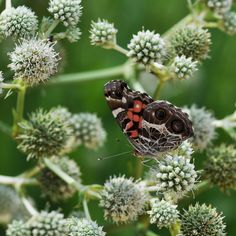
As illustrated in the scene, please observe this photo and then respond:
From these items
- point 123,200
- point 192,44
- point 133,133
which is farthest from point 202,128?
point 123,200

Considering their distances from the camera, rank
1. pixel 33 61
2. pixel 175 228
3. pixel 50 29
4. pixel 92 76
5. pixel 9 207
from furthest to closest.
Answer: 1. pixel 92 76
2. pixel 9 207
3. pixel 50 29
4. pixel 33 61
5. pixel 175 228

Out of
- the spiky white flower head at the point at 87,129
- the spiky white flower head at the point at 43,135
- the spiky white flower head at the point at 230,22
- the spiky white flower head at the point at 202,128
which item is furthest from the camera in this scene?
the spiky white flower head at the point at 87,129

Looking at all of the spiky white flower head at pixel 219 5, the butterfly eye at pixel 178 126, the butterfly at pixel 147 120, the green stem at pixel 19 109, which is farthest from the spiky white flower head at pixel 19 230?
the spiky white flower head at pixel 219 5

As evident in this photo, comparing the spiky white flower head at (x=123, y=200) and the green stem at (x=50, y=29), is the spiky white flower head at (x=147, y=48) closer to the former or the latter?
the green stem at (x=50, y=29)

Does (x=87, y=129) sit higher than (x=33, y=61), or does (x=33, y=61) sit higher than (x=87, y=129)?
(x=87, y=129)

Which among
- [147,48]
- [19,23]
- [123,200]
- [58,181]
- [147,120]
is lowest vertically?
[123,200]

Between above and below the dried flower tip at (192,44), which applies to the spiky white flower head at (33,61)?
below

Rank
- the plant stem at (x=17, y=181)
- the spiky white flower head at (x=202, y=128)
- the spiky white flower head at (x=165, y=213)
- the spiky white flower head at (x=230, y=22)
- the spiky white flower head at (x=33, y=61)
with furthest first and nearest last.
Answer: the spiky white flower head at (x=230, y=22)
the spiky white flower head at (x=202, y=128)
the plant stem at (x=17, y=181)
the spiky white flower head at (x=33, y=61)
the spiky white flower head at (x=165, y=213)

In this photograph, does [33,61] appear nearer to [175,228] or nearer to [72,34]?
[72,34]
